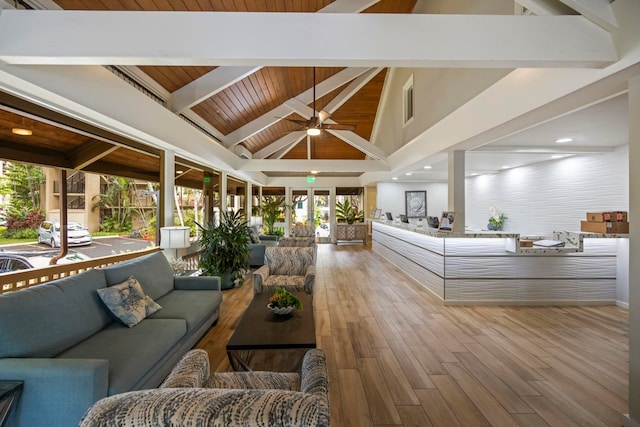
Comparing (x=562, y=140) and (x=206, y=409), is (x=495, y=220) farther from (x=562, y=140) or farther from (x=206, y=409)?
(x=206, y=409)

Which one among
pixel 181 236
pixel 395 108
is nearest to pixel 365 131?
pixel 395 108

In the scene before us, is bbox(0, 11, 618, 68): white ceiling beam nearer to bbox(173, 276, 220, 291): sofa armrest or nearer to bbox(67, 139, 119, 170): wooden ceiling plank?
bbox(67, 139, 119, 170): wooden ceiling plank

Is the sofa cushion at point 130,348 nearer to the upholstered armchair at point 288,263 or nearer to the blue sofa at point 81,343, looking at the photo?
the blue sofa at point 81,343

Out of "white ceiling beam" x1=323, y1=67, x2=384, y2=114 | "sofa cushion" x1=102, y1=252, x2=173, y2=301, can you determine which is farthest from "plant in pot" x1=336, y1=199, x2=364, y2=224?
"sofa cushion" x1=102, y1=252, x2=173, y2=301

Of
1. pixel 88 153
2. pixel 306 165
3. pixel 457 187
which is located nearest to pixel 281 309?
pixel 88 153

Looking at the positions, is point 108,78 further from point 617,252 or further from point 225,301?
point 617,252

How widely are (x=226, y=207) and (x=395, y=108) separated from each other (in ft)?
17.9

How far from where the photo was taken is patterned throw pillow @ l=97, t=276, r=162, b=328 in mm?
2422

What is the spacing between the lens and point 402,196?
35.7 ft

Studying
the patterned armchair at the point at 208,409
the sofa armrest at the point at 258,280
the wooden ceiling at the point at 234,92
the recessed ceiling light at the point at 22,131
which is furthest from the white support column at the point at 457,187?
the recessed ceiling light at the point at 22,131

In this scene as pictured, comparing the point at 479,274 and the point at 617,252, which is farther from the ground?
the point at 617,252

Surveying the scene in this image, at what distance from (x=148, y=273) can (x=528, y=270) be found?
199 inches

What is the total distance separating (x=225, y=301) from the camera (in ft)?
14.8

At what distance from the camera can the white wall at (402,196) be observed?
10.8 metres
